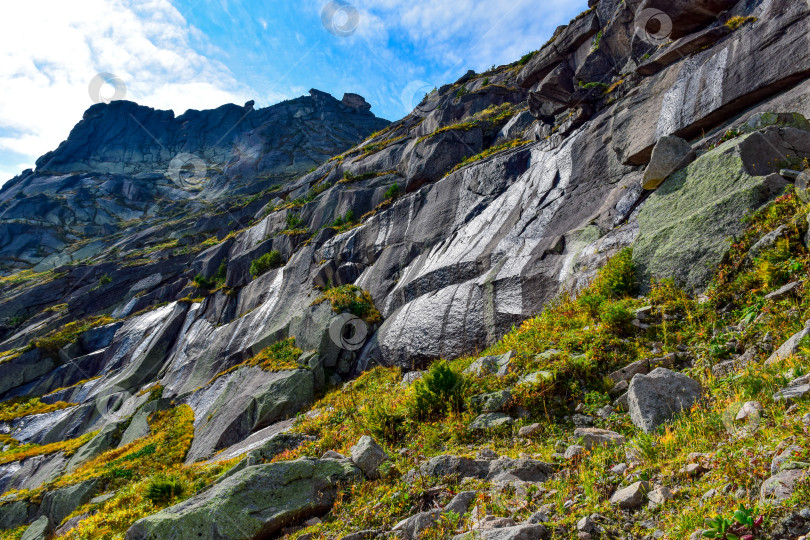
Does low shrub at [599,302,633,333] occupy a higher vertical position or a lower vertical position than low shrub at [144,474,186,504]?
higher

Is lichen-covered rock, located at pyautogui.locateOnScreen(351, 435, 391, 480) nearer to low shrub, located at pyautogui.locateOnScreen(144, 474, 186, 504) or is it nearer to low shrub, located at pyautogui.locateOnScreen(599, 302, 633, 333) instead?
low shrub, located at pyautogui.locateOnScreen(599, 302, 633, 333)

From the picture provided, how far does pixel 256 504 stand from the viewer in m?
6.96

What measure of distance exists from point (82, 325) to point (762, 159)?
6268 centimetres

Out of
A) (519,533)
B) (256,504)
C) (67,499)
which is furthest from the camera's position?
(67,499)

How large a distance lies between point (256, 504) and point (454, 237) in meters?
17.4

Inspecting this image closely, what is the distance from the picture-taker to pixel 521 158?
24.1 meters

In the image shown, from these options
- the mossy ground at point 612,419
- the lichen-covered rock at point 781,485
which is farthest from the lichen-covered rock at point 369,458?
the lichen-covered rock at point 781,485

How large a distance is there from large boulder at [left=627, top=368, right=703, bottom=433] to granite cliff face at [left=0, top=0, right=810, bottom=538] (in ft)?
13.8

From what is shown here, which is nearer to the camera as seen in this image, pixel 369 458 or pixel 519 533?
pixel 519 533

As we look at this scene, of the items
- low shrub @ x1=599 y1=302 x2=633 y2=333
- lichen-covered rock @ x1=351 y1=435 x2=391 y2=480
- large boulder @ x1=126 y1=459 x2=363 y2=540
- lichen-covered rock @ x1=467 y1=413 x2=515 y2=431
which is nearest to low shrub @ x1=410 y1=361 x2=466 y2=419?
lichen-covered rock @ x1=467 y1=413 x2=515 y2=431

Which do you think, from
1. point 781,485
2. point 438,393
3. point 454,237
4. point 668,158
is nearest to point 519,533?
point 781,485

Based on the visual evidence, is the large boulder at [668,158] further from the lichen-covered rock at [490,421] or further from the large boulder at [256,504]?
the large boulder at [256,504]

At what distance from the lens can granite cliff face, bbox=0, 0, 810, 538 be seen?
12.4 m

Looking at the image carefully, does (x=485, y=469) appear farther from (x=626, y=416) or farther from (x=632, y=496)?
(x=626, y=416)
